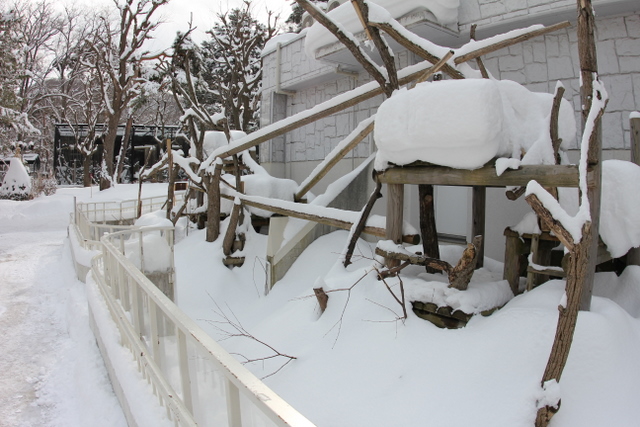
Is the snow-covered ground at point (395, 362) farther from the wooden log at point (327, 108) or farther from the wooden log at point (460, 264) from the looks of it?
the wooden log at point (327, 108)

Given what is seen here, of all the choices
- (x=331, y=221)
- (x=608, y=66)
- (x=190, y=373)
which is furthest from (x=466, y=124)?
(x=608, y=66)

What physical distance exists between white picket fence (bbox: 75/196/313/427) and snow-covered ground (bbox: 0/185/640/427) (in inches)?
26.4

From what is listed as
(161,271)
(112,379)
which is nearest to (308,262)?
(161,271)

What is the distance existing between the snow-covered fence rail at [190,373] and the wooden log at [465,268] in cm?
211

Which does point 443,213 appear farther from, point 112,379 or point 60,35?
point 60,35

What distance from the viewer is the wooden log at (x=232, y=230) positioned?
8.14m

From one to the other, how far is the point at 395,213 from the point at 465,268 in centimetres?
108

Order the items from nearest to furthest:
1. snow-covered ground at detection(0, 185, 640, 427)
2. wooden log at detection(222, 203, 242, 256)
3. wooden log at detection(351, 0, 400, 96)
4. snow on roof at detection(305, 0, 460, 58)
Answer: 1. snow-covered ground at detection(0, 185, 640, 427)
2. wooden log at detection(351, 0, 400, 96)
3. snow on roof at detection(305, 0, 460, 58)
4. wooden log at detection(222, 203, 242, 256)

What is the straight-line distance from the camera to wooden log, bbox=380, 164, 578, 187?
10.2 ft

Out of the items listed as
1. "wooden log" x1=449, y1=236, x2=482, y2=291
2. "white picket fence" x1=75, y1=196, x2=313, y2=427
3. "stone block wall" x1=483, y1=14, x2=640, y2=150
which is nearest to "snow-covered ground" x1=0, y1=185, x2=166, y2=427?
"white picket fence" x1=75, y1=196, x2=313, y2=427

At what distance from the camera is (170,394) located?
2.44 metres

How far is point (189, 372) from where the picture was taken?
Answer: 220 centimetres

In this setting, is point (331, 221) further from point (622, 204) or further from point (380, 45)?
point (622, 204)

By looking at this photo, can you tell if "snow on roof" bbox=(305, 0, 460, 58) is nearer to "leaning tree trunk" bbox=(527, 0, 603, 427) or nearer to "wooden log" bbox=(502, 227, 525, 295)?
"wooden log" bbox=(502, 227, 525, 295)
